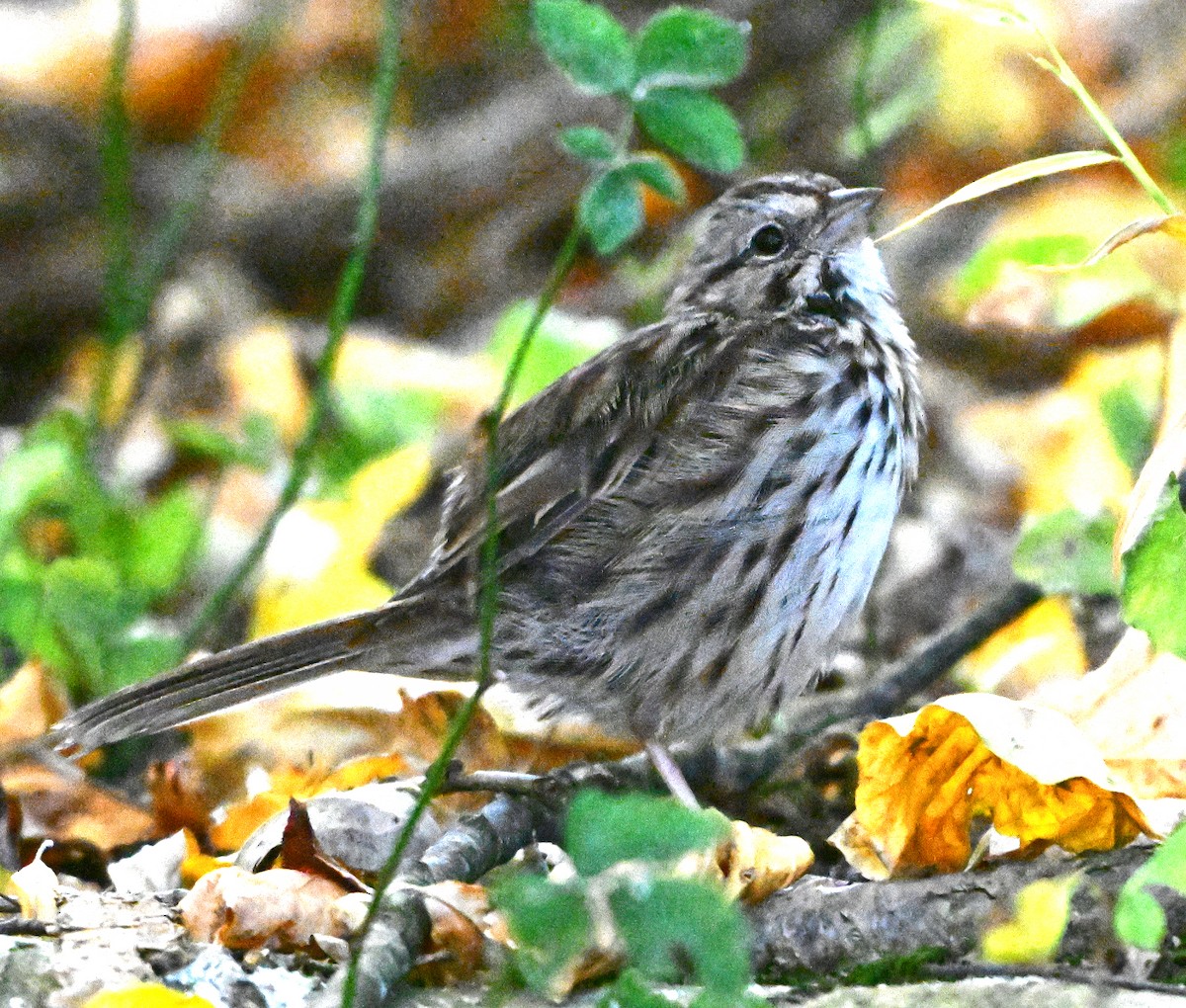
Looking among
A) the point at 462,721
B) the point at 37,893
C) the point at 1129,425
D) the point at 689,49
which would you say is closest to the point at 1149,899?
the point at 462,721

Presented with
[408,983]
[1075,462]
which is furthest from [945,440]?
[408,983]

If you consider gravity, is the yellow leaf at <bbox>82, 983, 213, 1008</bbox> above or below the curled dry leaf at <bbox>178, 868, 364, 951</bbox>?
above

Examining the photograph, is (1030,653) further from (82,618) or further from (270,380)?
(270,380)

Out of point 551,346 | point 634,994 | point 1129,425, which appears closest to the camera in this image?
point 634,994

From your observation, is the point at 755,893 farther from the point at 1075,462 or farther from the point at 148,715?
the point at 1075,462

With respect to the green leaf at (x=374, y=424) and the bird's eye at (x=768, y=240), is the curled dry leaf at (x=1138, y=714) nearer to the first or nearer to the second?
the bird's eye at (x=768, y=240)

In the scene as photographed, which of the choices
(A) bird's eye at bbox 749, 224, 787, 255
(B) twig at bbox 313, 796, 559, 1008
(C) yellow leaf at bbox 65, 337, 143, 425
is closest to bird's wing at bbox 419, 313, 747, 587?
(A) bird's eye at bbox 749, 224, 787, 255

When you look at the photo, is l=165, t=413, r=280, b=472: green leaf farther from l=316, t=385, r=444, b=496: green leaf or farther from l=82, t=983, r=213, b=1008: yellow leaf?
A: l=82, t=983, r=213, b=1008: yellow leaf
